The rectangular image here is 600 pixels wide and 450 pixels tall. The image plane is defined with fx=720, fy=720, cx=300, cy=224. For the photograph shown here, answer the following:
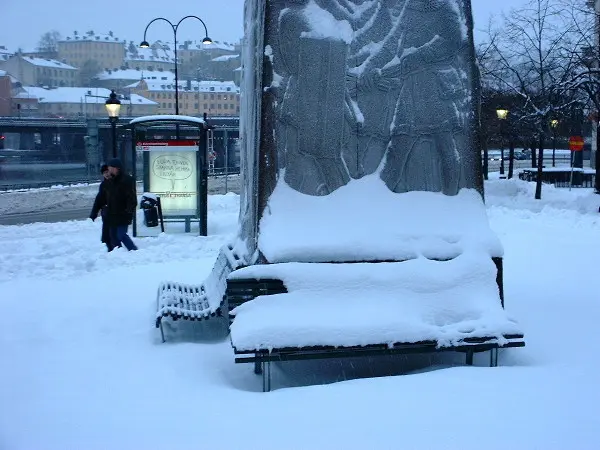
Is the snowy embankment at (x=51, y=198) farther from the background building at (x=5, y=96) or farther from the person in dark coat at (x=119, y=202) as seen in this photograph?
the background building at (x=5, y=96)

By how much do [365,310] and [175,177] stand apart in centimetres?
1182

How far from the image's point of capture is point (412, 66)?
6.61 meters

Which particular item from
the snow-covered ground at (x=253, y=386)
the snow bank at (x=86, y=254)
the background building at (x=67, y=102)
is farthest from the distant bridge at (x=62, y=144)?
the snow-covered ground at (x=253, y=386)

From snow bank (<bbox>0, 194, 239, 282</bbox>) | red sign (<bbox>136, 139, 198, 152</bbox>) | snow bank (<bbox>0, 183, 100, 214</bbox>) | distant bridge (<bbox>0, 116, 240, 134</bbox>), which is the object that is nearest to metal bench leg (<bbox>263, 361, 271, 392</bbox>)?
snow bank (<bbox>0, 194, 239, 282</bbox>)

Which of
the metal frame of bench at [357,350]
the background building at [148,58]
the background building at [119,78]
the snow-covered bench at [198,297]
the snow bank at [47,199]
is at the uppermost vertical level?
the background building at [148,58]

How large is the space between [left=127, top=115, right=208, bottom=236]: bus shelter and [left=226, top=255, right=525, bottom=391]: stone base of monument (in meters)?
10.6

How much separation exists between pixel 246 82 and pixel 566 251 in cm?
693

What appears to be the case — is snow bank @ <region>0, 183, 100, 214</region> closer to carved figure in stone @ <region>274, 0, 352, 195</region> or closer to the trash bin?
the trash bin

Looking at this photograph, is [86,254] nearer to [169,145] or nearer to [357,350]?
[169,145]

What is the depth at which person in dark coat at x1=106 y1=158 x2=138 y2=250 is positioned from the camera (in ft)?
41.9

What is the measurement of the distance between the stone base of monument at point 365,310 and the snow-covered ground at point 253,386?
290 mm

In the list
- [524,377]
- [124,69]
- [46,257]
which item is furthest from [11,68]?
[524,377]

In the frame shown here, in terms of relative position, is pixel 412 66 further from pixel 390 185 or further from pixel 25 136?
pixel 25 136

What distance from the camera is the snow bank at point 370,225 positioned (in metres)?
6.25
